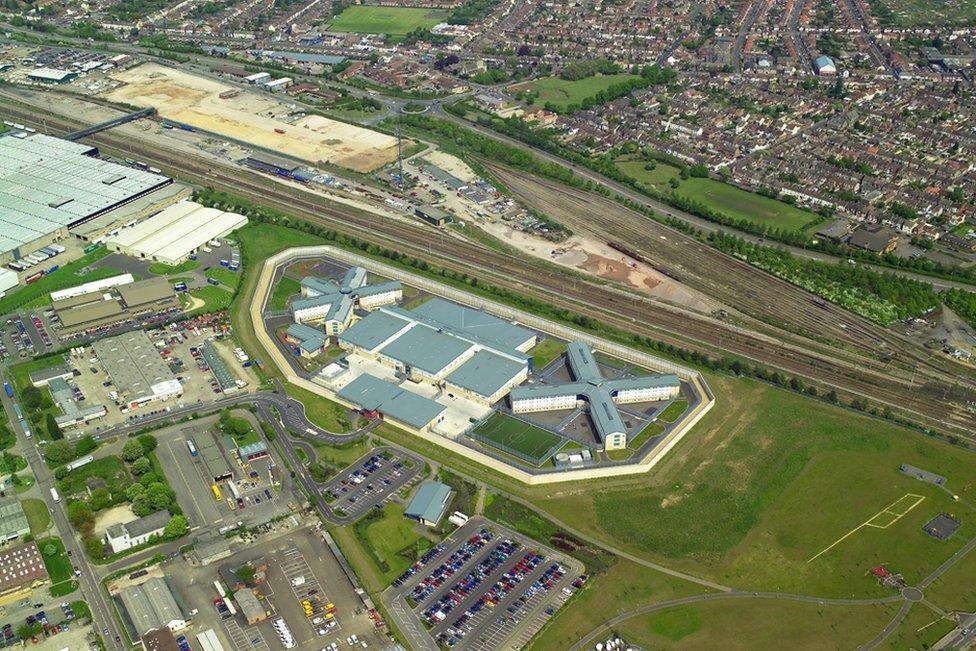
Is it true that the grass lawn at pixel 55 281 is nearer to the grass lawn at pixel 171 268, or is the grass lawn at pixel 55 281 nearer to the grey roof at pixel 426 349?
the grass lawn at pixel 171 268

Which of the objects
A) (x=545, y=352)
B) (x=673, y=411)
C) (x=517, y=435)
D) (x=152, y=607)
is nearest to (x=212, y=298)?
(x=545, y=352)

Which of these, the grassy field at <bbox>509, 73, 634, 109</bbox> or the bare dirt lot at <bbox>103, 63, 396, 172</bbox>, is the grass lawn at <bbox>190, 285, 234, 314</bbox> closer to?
the bare dirt lot at <bbox>103, 63, 396, 172</bbox>

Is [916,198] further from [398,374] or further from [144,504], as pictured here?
[144,504]

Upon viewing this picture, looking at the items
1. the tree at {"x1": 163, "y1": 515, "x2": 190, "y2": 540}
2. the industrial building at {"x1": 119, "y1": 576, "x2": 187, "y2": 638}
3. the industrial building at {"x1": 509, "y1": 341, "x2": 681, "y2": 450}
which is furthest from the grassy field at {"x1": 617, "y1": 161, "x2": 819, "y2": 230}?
the industrial building at {"x1": 119, "y1": 576, "x2": 187, "y2": 638}

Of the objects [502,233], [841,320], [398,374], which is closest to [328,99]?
[502,233]

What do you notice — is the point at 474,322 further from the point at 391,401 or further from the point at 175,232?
the point at 175,232
